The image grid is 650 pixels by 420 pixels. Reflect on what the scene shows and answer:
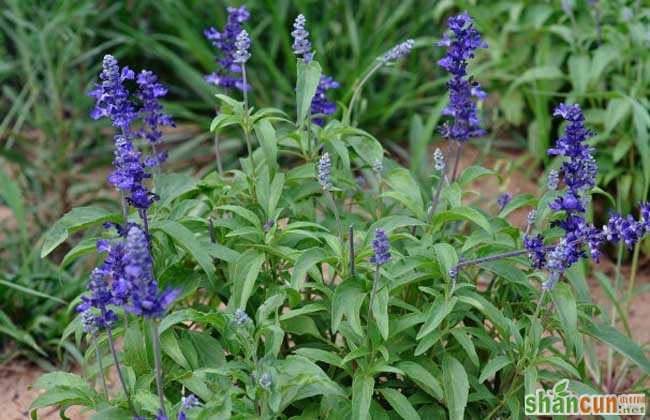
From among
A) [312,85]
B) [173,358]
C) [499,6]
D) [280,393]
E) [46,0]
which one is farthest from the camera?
[46,0]

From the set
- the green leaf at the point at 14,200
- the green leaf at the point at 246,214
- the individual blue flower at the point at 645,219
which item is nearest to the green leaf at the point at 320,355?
the green leaf at the point at 246,214

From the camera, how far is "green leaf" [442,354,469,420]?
297 cm

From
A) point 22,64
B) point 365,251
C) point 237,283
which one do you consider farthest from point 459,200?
point 22,64

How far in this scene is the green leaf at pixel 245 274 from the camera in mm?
3063

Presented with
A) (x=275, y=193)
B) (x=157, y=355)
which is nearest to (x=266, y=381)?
(x=157, y=355)

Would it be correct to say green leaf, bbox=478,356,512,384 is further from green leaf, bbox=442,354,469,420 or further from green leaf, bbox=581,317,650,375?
green leaf, bbox=581,317,650,375

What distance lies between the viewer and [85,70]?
6477mm

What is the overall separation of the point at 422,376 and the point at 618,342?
0.80m

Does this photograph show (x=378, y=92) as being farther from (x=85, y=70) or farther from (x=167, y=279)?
(x=167, y=279)

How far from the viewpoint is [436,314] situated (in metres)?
2.93

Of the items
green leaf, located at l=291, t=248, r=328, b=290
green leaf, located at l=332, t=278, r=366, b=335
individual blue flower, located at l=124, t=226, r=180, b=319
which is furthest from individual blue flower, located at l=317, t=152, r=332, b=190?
individual blue flower, located at l=124, t=226, r=180, b=319

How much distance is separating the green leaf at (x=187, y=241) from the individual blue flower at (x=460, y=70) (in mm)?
1051

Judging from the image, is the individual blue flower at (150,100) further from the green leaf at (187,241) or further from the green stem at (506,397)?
the green stem at (506,397)

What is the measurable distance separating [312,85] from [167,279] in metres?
0.85
